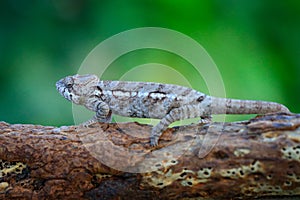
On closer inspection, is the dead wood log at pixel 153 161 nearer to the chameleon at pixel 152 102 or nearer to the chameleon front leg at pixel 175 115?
the chameleon front leg at pixel 175 115

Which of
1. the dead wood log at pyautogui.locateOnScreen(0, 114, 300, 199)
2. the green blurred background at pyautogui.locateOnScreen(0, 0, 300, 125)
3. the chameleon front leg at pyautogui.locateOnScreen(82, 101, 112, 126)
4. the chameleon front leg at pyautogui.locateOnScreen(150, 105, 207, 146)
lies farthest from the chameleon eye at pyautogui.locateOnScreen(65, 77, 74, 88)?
the chameleon front leg at pyautogui.locateOnScreen(150, 105, 207, 146)

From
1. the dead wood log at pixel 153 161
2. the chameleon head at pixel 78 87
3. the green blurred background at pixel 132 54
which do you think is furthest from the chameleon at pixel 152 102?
the green blurred background at pixel 132 54

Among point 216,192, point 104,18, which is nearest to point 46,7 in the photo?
point 104,18

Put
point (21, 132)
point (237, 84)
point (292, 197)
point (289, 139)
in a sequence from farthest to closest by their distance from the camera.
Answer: point (237, 84)
point (21, 132)
point (292, 197)
point (289, 139)

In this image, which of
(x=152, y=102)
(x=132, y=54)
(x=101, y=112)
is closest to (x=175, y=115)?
(x=152, y=102)

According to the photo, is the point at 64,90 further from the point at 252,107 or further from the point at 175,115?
the point at 252,107

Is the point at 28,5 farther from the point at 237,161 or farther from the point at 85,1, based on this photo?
the point at 237,161
